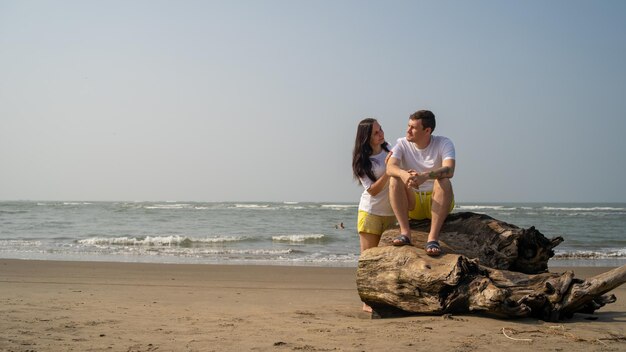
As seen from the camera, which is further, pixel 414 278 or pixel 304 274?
pixel 304 274

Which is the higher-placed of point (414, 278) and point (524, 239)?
point (524, 239)

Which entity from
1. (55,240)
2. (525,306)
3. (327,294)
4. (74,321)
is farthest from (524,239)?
(55,240)

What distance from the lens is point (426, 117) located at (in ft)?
18.1

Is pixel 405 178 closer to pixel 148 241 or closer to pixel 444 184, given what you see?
pixel 444 184

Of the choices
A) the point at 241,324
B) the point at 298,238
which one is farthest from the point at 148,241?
the point at 241,324

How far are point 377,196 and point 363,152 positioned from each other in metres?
0.51

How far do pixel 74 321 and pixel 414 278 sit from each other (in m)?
3.11

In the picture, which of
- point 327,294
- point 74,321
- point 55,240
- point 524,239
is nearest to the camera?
point 74,321

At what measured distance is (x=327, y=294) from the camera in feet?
25.0

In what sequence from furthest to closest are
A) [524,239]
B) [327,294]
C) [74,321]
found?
[327,294], [524,239], [74,321]

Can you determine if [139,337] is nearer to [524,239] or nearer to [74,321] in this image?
[74,321]

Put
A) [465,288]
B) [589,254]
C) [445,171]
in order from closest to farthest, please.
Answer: [465,288]
[445,171]
[589,254]

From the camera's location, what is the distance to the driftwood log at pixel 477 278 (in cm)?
470

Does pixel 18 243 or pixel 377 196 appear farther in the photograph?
pixel 18 243
